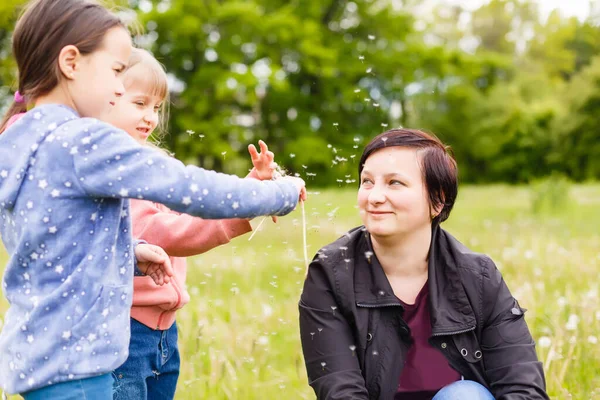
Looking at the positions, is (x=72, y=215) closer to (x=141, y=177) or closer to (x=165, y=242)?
(x=141, y=177)

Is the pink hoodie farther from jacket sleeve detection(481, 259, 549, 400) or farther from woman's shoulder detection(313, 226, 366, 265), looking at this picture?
jacket sleeve detection(481, 259, 549, 400)

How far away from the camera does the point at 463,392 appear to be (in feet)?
8.41

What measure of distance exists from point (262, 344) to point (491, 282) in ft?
4.84

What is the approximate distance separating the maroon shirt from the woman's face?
14.2 inches

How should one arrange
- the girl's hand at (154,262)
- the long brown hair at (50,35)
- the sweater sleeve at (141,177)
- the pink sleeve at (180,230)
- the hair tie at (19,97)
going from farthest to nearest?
the pink sleeve at (180,230)
the girl's hand at (154,262)
the hair tie at (19,97)
the long brown hair at (50,35)
the sweater sleeve at (141,177)

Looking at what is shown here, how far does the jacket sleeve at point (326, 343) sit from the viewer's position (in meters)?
2.62

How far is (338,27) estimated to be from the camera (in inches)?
1083

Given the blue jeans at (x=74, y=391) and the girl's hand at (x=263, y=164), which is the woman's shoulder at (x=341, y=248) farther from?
the blue jeans at (x=74, y=391)

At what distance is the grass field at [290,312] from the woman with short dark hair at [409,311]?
0.19 meters

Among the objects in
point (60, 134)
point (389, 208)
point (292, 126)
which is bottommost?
point (292, 126)

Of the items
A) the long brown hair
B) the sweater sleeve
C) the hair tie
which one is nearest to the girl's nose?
the sweater sleeve

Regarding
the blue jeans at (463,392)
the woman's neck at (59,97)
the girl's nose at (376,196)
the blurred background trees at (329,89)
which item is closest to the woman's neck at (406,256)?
the girl's nose at (376,196)

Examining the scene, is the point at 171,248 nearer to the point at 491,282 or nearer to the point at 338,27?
the point at 491,282

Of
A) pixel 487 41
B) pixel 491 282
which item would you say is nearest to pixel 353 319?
pixel 491 282
